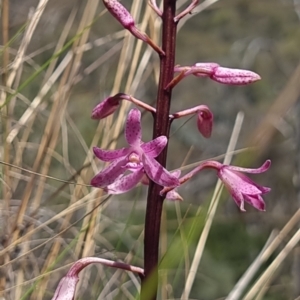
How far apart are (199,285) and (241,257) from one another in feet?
1.03

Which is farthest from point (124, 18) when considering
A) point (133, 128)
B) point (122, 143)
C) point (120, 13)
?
point (122, 143)

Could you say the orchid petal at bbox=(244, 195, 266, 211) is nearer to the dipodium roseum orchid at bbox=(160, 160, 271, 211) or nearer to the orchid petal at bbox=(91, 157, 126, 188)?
the dipodium roseum orchid at bbox=(160, 160, 271, 211)

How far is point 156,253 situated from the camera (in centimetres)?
71

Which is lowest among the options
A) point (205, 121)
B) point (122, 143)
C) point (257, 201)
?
point (122, 143)

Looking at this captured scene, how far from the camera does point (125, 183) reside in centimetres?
71

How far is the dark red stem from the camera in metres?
0.70

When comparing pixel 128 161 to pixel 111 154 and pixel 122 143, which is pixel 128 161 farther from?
pixel 122 143

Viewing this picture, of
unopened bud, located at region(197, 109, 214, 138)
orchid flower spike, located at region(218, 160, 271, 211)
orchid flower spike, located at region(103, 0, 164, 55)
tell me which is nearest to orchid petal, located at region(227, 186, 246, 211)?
orchid flower spike, located at region(218, 160, 271, 211)

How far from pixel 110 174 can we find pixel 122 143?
352cm

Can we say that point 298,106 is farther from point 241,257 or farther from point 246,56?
point 246,56

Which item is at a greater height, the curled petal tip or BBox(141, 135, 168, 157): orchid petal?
BBox(141, 135, 168, 157): orchid petal

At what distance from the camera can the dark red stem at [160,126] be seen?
2.30ft

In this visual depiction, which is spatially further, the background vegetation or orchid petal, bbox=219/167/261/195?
the background vegetation

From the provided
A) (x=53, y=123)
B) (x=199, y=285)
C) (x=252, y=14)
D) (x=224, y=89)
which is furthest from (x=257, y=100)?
(x=53, y=123)
